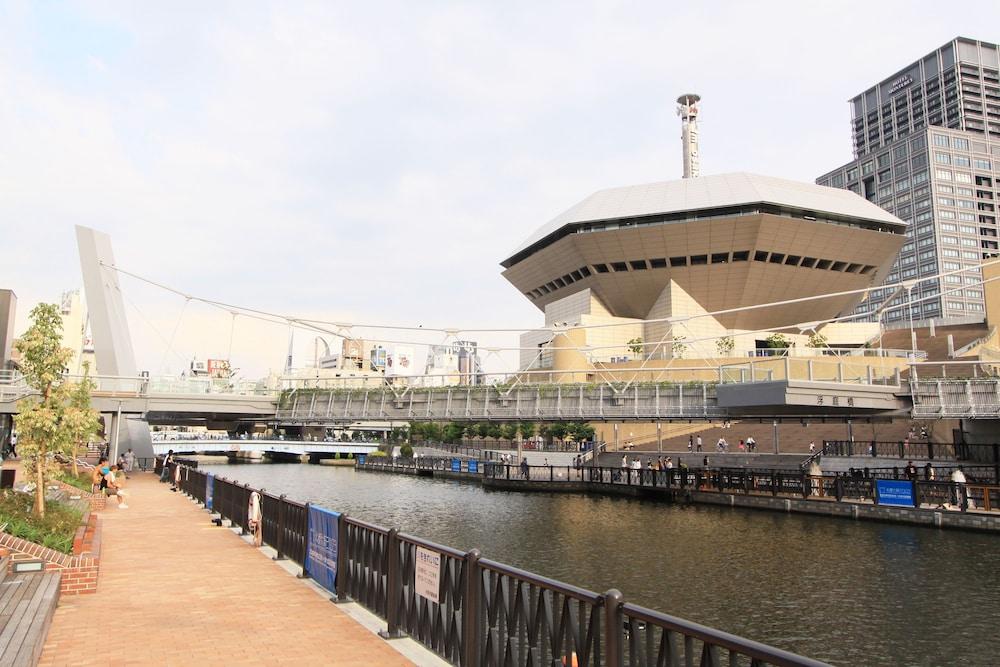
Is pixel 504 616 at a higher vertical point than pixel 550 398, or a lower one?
lower

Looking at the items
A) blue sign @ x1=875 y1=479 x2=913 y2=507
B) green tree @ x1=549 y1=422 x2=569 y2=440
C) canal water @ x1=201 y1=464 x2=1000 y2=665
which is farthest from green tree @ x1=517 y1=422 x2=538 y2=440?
blue sign @ x1=875 y1=479 x2=913 y2=507

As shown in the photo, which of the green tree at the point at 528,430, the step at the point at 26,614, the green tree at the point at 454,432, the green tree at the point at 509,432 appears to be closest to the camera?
the step at the point at 26,614

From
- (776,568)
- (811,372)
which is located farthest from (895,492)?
(776,568)

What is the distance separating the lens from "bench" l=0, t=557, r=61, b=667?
7069 mm

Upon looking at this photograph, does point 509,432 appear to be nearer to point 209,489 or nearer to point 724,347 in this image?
point 724,347

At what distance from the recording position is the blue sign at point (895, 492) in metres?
28.9

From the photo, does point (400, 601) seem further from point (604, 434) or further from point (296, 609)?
point (604, 434)

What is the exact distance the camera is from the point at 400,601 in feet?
29.1

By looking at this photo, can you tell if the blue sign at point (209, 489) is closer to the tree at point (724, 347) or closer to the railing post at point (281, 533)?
the railing post at point (281, 533)

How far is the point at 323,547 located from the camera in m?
11.8

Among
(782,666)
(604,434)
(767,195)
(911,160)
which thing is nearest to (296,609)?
(782,666)

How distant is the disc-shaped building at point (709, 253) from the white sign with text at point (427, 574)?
7564 cm

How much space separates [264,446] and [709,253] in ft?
218

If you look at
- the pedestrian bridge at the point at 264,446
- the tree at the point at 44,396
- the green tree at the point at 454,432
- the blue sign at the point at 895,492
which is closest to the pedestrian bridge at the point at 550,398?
the blue sign at the point at 895,492
